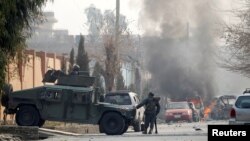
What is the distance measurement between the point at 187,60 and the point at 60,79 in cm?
3860

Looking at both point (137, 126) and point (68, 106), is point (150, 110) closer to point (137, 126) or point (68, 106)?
point (137, 126)

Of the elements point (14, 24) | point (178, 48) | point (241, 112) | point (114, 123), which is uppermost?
point (178, 48)

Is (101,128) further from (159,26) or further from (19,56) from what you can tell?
(159,26)

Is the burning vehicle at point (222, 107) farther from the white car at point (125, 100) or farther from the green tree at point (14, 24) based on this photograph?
the green tree at point (14, 24)

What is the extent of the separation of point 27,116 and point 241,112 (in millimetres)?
8090

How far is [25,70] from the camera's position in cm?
3600

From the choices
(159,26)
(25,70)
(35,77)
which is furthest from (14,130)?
(159,26)

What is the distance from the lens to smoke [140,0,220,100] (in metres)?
59.0

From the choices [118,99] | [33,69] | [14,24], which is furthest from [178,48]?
[14,24]

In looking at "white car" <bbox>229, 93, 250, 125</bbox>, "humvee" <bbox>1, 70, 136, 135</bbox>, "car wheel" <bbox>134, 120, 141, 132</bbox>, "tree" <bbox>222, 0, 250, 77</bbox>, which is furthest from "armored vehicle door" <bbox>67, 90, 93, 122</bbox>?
"tree" <bbox>222, 0, 250, 77</bbox>

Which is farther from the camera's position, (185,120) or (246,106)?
(185,120)

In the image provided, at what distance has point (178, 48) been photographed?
62.1 metres

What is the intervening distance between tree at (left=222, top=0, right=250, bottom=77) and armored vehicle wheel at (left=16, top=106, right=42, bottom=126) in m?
10.2

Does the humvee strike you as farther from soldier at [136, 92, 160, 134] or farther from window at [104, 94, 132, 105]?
window at [104, 94, 132, 105]
